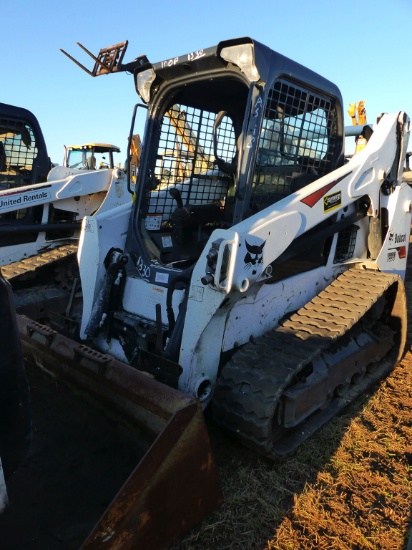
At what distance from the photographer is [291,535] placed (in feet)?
7.48

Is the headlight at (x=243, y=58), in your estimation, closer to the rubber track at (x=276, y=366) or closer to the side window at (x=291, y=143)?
the side window at (x=291, y=143)

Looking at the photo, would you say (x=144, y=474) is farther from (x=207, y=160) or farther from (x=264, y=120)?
(x=207, y=160)

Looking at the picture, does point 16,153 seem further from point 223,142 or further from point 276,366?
point 276,366

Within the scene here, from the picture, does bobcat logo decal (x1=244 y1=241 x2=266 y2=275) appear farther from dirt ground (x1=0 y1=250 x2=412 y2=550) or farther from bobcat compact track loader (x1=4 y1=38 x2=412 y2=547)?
dirt ground (x1=0 y1=250 x2=412 y2=550)

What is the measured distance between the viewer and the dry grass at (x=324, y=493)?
7.42 ft

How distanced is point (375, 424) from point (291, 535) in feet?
4.25

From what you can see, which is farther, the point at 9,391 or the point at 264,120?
the point at 264,120

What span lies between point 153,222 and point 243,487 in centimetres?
214

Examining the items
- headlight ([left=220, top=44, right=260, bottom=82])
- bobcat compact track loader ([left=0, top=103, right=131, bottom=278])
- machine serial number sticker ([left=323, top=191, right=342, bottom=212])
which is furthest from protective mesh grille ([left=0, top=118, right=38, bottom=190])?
machine serial number sticker ([left=323, top=191, right=342, bottom=212])

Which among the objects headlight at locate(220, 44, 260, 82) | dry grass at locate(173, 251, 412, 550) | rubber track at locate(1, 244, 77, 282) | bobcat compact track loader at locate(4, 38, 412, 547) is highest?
headlight at locate(220, 44, 260, 82)

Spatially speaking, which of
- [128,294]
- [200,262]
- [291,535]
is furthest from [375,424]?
[128,294]

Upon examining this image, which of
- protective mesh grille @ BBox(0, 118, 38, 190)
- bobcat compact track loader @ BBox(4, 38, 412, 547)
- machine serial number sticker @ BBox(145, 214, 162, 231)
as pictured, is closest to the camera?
bobcat compact track loader @ BBox(4, 38, 412, 547)

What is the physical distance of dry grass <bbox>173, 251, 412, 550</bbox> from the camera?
2.26 m

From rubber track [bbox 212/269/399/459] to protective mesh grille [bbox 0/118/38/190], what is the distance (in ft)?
14.7
